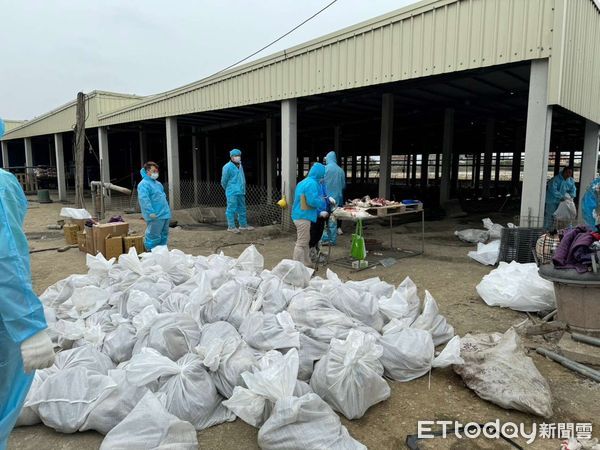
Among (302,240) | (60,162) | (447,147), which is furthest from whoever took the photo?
(60,162)

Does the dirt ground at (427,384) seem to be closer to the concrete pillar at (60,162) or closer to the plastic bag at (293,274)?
the plastic bag at (293,274)

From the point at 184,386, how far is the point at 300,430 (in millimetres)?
751

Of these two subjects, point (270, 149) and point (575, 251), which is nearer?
point (575, 251)

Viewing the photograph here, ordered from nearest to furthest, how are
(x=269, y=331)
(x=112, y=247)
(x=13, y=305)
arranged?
(x=13, y=305) → (x=269, y=331) → (x=112, y=247)

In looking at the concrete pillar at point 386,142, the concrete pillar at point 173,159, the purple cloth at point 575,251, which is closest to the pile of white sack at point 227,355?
the purple cloth at point 575,251

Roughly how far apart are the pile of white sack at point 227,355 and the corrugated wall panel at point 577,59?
386cm

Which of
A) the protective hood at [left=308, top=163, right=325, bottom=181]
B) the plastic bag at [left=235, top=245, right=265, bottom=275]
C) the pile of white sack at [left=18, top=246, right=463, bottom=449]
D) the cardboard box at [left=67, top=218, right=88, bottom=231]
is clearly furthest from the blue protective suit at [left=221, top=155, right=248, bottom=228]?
the pile of white sack at [left=18, top=246, right=463, bottom=449]

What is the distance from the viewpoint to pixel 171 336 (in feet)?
9.26

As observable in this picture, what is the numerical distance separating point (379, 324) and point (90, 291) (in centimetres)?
266

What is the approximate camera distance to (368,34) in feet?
23.7

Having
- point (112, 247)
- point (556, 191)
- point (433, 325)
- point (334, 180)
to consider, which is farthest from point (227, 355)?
point (556, 191)

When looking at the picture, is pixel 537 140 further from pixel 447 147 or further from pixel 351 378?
pixel 447 147

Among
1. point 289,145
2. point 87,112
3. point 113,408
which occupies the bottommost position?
point 113,408

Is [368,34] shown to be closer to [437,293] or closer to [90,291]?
[437,293]
